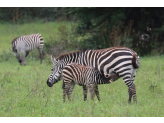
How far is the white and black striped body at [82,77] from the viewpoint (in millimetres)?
7230

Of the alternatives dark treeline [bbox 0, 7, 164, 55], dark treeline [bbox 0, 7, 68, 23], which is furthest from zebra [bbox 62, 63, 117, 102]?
dark treeline [bbox 0, 7, 68, 23]

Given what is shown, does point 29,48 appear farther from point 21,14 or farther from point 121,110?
point 21,14

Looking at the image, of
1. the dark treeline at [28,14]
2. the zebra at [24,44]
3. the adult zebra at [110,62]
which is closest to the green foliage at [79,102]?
the adult zebra at [110,62]

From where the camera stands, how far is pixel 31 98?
7.07 metres

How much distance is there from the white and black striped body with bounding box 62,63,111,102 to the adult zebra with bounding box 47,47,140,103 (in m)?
0.26

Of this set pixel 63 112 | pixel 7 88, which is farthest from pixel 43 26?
pixel 63 112

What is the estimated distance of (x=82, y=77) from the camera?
7.38 m

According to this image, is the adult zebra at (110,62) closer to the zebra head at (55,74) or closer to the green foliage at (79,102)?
the zebra head at (55,74)

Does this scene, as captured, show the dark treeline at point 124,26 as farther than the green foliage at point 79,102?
Yes

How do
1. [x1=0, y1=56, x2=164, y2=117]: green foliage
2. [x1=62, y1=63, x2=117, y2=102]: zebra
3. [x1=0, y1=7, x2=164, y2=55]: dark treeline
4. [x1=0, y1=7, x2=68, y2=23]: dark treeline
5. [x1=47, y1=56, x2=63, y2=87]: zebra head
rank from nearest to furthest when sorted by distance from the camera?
[x1=0, y1=56, x2=164, y2=117]: green foliage → [x1=62, y1=63, x2=117, y2=102]: zebra → [x1=47, y1=56, x2=63, y2=87]: zebra head → [x1=0, y1=7, x2=164, y2=55]: dark treeline → [x1=0, y1=7, x2=68, y2=23]: dark treeline

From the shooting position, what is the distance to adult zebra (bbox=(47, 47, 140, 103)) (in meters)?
7.29

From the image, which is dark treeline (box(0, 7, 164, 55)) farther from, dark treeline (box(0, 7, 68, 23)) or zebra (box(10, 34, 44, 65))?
dark treeline (box(0, 7, 68, 23))

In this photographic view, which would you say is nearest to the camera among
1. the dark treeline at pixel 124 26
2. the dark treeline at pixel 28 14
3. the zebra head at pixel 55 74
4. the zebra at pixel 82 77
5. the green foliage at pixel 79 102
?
the green foliage at pixel 79 102

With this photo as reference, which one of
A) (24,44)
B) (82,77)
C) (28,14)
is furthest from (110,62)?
(28,14)
